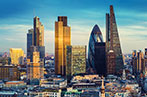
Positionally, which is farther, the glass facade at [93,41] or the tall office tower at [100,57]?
the glass facade at [93,41]

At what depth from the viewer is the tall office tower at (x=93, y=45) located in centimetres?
9525

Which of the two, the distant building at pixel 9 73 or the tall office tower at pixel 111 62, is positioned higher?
the tall office tower at pixel 111 62

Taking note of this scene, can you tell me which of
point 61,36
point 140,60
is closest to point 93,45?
point 61,36

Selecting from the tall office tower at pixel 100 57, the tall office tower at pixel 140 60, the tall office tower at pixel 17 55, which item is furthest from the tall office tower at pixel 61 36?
the tall office tower at pixel 17 55

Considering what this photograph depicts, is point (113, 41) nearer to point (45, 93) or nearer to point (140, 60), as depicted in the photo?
point (140, 60)

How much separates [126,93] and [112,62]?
40445 millimetres

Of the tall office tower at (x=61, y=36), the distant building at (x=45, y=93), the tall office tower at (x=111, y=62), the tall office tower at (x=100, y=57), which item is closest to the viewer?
the distant building at (x=45, y=93)

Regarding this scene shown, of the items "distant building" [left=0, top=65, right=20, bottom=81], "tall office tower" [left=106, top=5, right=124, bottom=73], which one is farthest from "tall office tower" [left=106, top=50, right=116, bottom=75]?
"distant building" [left=0, top=65, right=20, bottom=81]

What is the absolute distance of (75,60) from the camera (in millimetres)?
87500

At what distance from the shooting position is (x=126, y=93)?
51.4 m

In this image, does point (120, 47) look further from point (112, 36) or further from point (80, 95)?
point (80, 95)

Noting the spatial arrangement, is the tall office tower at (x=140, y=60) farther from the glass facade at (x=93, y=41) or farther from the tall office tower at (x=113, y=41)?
the glass facade at (x=93, y=41)

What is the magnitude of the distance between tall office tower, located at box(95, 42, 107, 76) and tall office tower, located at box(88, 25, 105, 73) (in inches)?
17.9

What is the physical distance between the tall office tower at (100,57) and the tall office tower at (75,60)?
6.38m
